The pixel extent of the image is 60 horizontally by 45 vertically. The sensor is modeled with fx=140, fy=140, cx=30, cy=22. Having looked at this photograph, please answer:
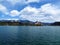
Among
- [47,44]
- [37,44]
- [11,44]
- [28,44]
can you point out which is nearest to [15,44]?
[11,44]

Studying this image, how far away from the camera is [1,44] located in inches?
1620

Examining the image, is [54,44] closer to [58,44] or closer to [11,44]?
[58,44]

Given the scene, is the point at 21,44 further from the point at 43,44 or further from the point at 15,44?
the point at 43,44

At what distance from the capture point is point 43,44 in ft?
138

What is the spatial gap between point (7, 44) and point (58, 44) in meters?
15.4

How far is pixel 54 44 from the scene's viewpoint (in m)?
42.8

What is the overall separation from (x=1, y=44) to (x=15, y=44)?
411 cm

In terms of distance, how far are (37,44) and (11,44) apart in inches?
305

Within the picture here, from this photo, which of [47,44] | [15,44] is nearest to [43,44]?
[47,44]

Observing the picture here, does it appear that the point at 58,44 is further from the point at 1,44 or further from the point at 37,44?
the point at 1,44

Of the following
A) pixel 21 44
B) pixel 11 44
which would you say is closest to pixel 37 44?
pixel 21 44

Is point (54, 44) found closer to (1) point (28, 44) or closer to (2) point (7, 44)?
(1) point (28, 44)

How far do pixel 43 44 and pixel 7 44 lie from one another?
1079 cm

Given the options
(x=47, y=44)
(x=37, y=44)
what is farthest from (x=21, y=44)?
(x=47, y=44)
